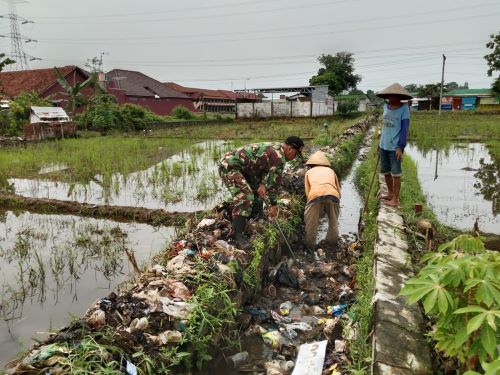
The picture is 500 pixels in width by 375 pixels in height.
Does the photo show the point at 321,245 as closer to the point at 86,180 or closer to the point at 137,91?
the point at 86,180

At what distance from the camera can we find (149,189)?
27.8 feet

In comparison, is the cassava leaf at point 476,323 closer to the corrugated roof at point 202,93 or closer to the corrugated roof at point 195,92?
the corrugated roof at point 202,93

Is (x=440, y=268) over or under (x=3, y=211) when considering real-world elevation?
over

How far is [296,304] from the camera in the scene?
3.80 m

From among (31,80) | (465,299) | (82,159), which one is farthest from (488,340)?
(31,80)

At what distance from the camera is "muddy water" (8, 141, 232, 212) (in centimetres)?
750

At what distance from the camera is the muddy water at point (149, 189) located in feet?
24.6

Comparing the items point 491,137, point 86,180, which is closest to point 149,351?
point 86,180

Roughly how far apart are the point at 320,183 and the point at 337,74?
4186 cm

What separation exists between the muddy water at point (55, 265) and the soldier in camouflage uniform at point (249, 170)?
148 centimetres

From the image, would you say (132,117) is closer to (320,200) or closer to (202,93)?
(320,200)

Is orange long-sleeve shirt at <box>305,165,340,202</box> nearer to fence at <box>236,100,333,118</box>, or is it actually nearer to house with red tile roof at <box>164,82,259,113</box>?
fence at <box>236,100,333,118</box>

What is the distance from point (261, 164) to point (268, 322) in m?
1.65

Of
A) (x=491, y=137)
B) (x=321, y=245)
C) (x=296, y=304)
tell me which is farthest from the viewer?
(x=491, y=137)
